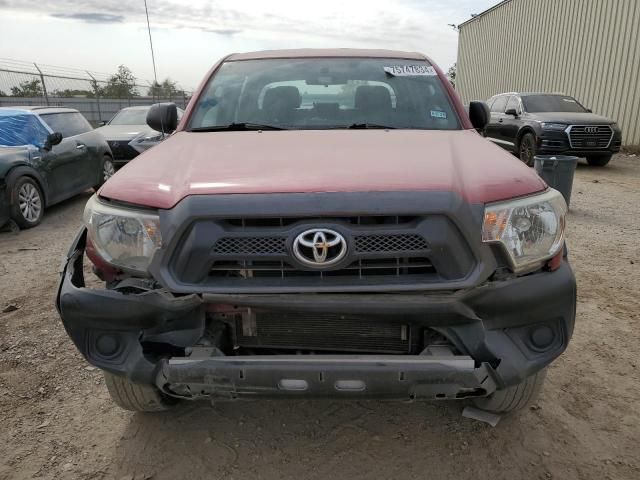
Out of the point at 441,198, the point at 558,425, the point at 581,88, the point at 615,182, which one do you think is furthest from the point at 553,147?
the point at 441,198

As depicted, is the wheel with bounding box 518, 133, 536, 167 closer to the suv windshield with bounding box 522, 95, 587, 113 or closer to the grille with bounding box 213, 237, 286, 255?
the suv windshield with bounding box 522, 95, 587, 113

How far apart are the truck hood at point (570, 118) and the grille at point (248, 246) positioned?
A: 10.9 m

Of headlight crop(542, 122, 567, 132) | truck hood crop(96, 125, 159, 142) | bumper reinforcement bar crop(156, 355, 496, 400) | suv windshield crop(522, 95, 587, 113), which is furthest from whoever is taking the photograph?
suv windshield crop(522, 95, 587, 113)

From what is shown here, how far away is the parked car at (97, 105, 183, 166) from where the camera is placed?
10859 millimetres

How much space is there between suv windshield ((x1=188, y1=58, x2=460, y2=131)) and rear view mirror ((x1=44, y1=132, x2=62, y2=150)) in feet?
15.3

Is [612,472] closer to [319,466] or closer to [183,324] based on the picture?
[319,466]

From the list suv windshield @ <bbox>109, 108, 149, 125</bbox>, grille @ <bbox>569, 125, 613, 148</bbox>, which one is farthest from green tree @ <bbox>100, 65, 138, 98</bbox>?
grille @ <bbox>569, 125, 613, 148</bbox>

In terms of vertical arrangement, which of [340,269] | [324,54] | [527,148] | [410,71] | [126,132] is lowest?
[527,148]

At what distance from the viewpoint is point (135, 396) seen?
256 centimetres

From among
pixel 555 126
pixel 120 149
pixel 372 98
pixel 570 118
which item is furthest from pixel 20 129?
pixel 570 118

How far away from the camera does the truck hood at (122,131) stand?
11016 millimetres

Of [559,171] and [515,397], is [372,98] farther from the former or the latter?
[559,171]

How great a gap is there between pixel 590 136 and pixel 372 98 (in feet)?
31.9

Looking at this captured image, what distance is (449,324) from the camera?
6.86ft
